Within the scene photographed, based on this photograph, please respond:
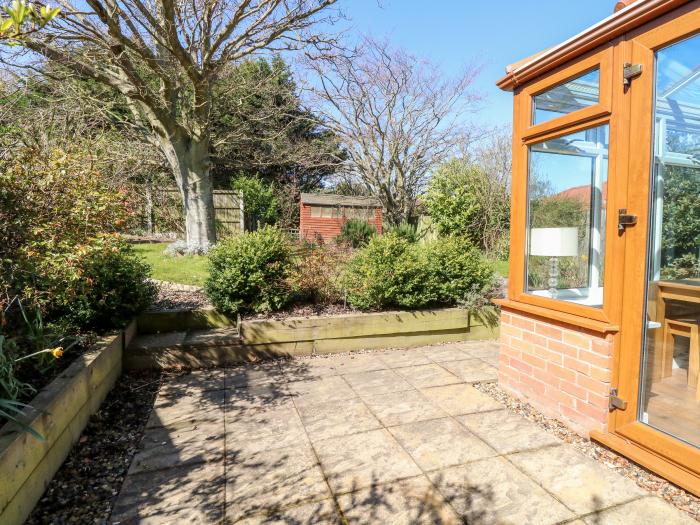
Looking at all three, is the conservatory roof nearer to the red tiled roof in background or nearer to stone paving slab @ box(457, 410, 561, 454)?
the red tiled roof in background

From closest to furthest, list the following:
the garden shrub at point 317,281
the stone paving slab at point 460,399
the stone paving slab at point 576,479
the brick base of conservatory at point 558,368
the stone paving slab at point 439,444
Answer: the stone paving slab at point 576,479, the stone paving slab at point 439,444, the brick base of conservatory at point 558,368, the stone paving slab at point 460,399, the garden shrub at point 317,281

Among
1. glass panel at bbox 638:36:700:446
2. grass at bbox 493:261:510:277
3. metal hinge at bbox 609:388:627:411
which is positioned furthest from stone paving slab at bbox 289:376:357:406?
grass at bbox 493:261:510:277

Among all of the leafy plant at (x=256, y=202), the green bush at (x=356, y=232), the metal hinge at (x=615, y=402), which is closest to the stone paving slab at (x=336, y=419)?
the metal hinge at (x=615, y=402)

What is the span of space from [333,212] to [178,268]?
23.5 feet

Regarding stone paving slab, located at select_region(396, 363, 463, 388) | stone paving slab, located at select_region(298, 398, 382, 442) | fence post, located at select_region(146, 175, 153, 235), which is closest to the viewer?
stone paving slab, located at select_region(298, 398, 382, 442)

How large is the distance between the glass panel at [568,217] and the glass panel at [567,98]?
16cm

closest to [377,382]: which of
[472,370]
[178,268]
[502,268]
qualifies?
[472,370]

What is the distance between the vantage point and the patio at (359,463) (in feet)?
6.12

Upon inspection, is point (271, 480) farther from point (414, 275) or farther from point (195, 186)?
point (195, 186)

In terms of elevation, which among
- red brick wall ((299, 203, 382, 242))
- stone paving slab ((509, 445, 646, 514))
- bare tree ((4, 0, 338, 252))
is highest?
bare tree ((4, 0, 338, 252))

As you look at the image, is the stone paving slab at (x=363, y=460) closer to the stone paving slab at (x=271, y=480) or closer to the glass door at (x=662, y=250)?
the stone paving slab at (x=271, y=480)

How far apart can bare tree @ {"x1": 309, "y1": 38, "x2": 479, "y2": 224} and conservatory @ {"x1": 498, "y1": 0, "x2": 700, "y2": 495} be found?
376 inches

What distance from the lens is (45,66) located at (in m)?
7.11

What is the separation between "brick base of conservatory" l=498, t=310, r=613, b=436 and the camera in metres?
2.38
